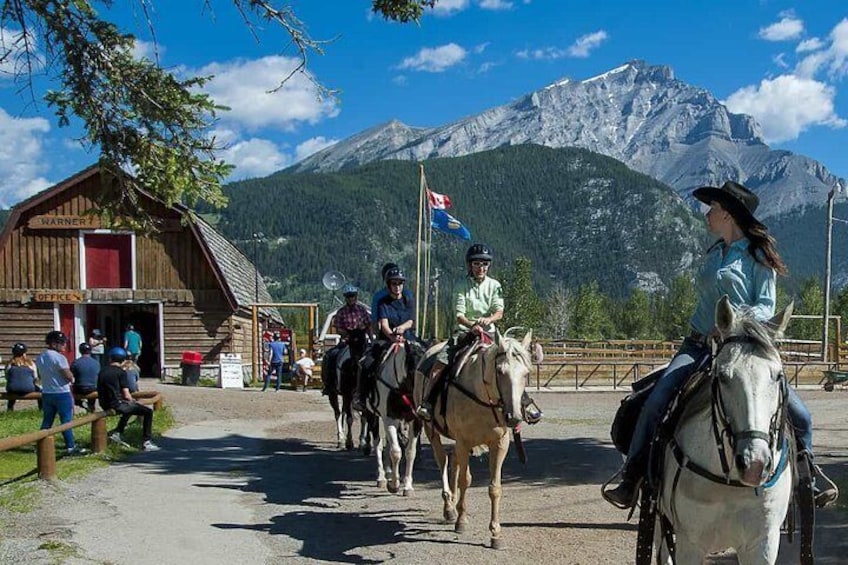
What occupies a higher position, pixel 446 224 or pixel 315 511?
pixel 446 224

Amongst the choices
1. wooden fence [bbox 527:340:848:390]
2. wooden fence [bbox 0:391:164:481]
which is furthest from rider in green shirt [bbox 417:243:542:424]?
wooden fence [bbox 527:340:848:390]

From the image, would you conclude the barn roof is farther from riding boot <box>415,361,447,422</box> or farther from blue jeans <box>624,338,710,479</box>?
blue jeans <box>624,338,710,479</box>

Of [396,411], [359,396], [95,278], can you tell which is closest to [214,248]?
[95,278]

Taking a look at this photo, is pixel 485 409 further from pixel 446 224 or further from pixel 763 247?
pixel 446 224

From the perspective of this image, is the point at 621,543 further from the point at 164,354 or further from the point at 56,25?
the point at 164,354

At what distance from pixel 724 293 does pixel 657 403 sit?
0.85 meters

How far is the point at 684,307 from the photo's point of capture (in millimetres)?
88750

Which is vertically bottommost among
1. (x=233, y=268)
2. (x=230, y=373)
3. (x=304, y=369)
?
(x=230, y=373)

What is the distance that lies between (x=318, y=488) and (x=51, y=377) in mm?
5071

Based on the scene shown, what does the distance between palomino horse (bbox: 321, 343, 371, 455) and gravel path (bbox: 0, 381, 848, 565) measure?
1.11 feet

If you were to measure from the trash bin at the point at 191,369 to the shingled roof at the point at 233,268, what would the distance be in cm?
303

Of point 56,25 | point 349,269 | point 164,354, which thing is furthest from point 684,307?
point 349,269

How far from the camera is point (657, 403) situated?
543 cm

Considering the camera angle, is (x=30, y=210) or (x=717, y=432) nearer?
(x=717, y=432)
